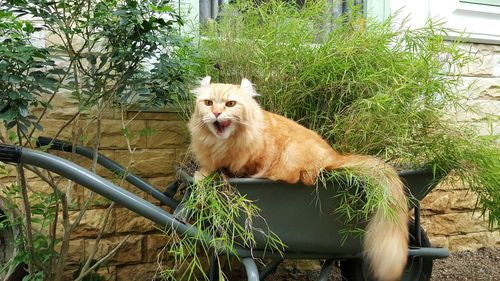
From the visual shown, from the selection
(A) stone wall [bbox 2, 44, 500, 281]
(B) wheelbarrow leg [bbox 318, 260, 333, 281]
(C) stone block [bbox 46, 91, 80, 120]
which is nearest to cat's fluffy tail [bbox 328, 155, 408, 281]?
(B) wheelbarrow leg [bbox 318, 260, 333, 281]

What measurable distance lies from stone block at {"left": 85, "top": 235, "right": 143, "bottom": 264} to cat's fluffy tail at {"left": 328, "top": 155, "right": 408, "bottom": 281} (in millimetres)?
1320

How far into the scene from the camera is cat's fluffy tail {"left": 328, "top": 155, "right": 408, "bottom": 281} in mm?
1402

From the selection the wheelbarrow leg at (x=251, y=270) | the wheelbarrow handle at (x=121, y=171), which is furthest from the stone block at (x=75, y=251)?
the wheelbarrow leg at (x=251, y=270)

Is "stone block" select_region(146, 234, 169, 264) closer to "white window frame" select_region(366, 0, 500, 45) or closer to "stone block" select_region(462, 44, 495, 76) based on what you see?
"white window frame" select_region(366, 0, 500, 45)

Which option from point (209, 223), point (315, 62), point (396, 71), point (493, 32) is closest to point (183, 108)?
point (315, 62)

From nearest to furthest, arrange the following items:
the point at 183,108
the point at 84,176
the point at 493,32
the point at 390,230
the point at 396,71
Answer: the point at 84,176 → the point at 390,230 → the point at 396,71 → the point at 183,108 → the point at 493,32

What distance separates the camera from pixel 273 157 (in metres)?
1.53

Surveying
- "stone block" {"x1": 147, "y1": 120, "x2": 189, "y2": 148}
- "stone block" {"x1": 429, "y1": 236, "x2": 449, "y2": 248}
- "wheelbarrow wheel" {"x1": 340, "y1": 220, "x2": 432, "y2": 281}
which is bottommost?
"stone block" {"x1": 429, "y1": 236, "x2": 449, "y2": 248}

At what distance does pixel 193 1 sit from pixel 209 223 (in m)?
1.46

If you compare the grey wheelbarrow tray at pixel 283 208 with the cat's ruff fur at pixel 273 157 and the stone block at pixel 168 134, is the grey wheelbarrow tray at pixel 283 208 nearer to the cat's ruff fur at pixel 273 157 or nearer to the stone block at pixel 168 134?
the cat's ruff fur at pixel 273 157

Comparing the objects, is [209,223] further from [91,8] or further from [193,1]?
[193,1]

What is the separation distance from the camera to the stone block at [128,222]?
238cm

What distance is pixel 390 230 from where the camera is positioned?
1.43m

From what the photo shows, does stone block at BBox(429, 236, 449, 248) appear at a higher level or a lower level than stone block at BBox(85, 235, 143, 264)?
lower
